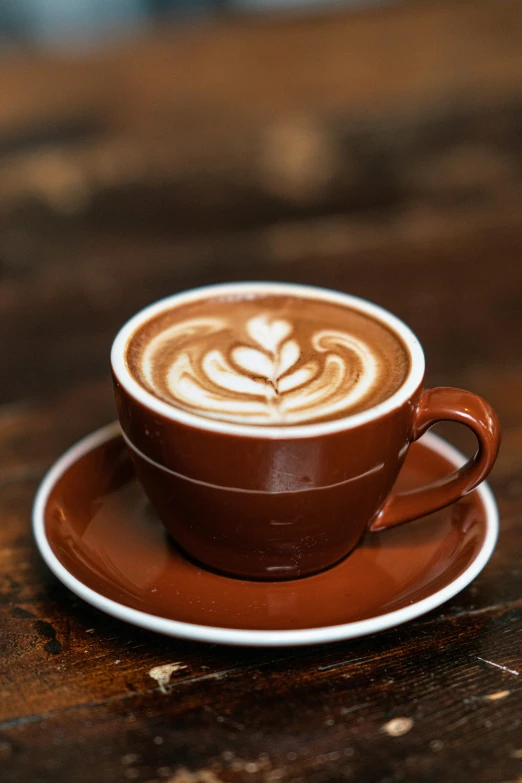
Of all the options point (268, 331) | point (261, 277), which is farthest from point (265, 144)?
point (268, 331)

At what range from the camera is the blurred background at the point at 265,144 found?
1.46 meters

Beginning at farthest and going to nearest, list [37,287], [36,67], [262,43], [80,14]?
[80,14] < [262,43] < [36,67] < [37,287]

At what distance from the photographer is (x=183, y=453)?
0.62 metres

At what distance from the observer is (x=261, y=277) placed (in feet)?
4.51

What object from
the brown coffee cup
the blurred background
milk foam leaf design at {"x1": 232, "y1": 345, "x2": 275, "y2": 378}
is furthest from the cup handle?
the blurred background

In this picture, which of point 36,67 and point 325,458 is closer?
point 325,458

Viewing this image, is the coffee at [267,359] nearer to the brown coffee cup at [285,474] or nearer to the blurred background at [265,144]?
the brown coffee cup at [285,474]

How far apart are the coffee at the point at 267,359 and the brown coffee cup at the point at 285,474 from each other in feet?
0.06

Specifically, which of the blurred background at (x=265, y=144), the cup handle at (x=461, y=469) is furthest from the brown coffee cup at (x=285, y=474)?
the blurred background at (x=265, y=144)

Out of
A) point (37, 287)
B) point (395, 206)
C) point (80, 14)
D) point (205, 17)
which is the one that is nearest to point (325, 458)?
point (37, 287)

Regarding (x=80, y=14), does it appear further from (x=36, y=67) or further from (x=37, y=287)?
(x=37, y=287)

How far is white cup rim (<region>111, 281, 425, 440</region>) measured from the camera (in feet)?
1.96

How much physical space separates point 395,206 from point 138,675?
134 cm

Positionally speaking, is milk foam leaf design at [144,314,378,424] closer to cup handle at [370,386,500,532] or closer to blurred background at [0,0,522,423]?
cup handle at [370,386,500,532]
